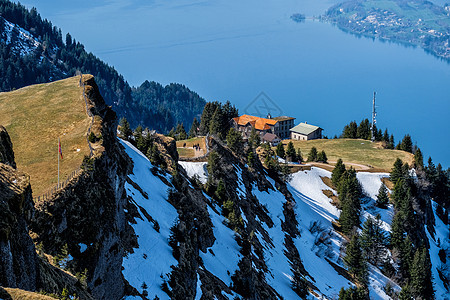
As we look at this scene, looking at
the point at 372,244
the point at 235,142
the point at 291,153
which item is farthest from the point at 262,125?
the point at 372,244

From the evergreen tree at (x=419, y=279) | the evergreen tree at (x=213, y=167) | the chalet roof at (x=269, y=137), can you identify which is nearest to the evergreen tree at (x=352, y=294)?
the evergreen tree at (x=419, y=279)

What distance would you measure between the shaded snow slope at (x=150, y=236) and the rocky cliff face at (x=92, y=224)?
286cm

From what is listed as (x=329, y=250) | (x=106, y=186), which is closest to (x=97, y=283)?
(x=106, y=186)

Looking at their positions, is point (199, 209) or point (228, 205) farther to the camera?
point (228, 205)

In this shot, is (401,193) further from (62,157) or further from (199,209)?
(62,157)

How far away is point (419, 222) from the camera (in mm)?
91375

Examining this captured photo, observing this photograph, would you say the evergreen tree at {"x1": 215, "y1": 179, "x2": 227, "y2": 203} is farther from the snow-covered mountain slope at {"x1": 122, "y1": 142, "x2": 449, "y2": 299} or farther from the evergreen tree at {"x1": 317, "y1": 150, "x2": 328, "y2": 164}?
the evergreen tree at {"x1": 317, "y1": 150, "x2": 328, "y2": 164}

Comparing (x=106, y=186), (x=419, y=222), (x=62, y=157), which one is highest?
(x=62, y=157)

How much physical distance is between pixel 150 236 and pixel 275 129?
390ft

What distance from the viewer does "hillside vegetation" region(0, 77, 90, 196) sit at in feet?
94.5

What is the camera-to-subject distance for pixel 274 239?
6950 cm

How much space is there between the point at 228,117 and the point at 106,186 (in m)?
97.8

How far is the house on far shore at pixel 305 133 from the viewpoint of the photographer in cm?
14962

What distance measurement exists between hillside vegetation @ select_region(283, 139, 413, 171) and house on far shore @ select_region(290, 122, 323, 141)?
8197 mm
